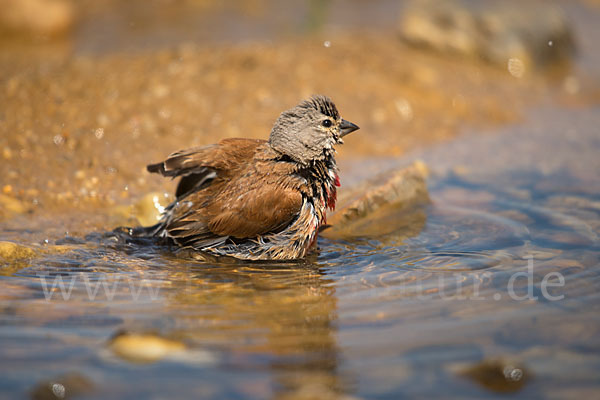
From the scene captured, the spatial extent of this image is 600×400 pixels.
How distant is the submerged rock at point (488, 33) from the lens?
33.7 feet

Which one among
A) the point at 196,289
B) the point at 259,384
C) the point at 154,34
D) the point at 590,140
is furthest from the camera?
the point at 154,34

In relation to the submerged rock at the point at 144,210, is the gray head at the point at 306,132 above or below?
above

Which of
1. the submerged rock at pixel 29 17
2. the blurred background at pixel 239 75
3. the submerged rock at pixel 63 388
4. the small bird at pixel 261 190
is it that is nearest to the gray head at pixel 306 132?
the small bird at pixel 261 190

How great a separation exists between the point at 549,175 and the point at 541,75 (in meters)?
4.39

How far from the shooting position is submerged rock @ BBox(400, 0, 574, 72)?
10.3 metres

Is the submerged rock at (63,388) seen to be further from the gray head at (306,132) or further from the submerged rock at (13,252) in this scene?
the gray head at (306,132)

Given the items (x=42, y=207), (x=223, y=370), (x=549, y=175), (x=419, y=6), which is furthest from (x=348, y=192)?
(x=419, y=6)

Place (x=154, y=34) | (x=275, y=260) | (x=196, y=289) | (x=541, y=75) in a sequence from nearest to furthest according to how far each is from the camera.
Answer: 1. (x=196, y=289)
2. (x=275, y=260)
3. (x=541, y=75)
4. (x=154, y=34)

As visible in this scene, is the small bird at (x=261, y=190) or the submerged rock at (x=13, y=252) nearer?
the submerged rock at (x=13, y=252)

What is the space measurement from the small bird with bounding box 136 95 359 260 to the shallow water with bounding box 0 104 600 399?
191mm

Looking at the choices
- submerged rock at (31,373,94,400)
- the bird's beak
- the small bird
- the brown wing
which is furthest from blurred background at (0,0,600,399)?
the bird's beak

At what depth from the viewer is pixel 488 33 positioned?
409 inches

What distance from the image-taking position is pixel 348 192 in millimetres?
5801

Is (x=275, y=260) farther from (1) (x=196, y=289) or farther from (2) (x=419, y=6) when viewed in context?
(2) (x=419, y=6)
